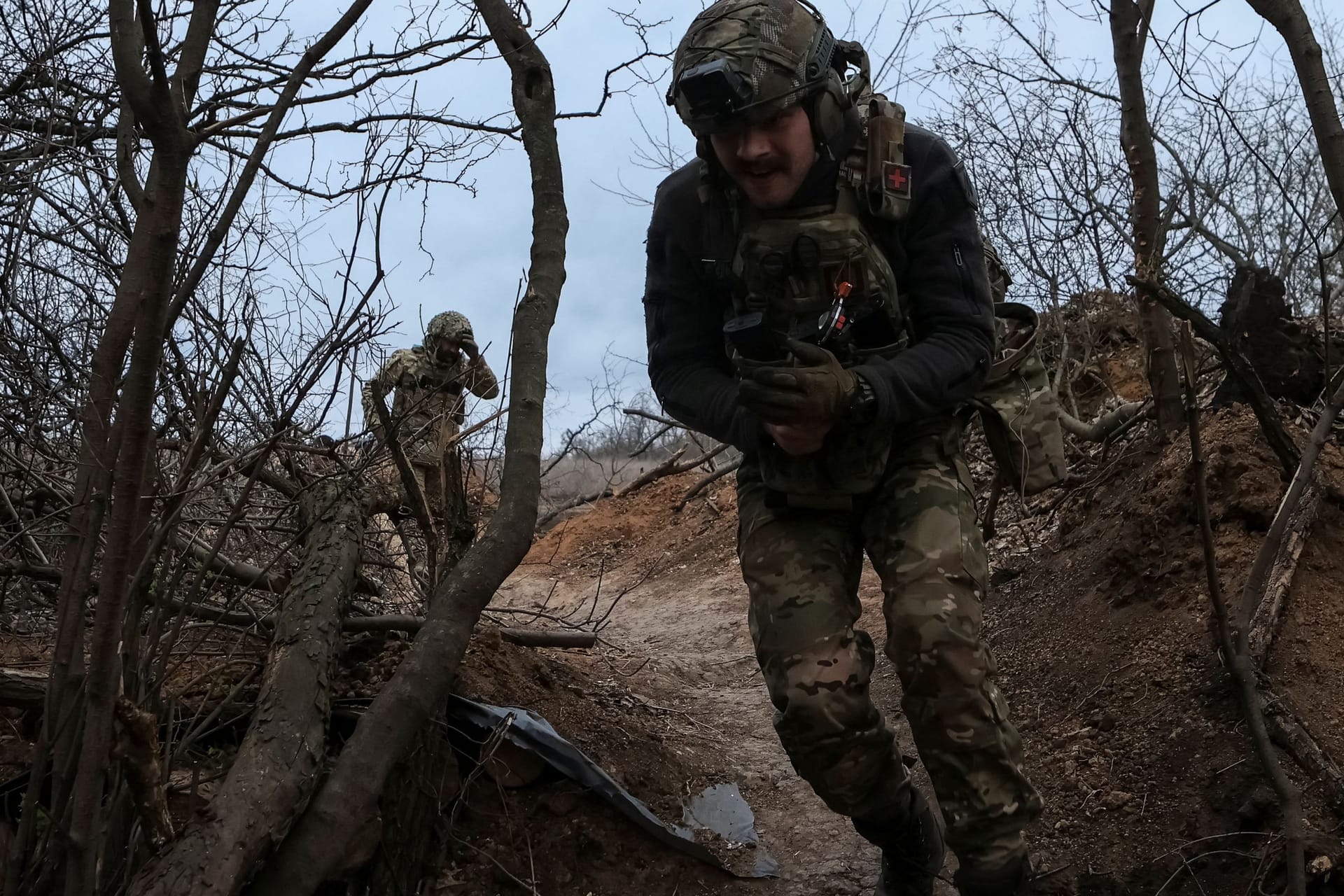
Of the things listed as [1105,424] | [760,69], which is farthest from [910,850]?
[1105,424]

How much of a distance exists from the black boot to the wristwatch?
0.92m

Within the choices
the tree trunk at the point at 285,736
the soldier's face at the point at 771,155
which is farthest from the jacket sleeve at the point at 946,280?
the tree trunk at the point at 285,736

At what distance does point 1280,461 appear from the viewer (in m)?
3.96

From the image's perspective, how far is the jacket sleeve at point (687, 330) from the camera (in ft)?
8.94

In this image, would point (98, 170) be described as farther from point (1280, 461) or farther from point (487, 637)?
point (1280, 461)

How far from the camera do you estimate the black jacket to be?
2586mm

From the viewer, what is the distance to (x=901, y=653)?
247cm

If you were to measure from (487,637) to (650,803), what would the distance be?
0.90 metres

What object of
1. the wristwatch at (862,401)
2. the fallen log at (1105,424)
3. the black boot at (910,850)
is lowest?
the black boot at (910,850)

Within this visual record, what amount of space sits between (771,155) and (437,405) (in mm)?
4040

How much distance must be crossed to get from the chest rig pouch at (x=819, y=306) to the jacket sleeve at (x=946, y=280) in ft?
0.29

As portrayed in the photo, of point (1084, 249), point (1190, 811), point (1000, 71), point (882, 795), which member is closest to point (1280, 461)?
point (1190, 811)

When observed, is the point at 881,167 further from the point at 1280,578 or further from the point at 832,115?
the point at 1280,578

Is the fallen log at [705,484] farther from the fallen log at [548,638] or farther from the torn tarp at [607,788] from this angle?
the torn tarp at [607,788]
